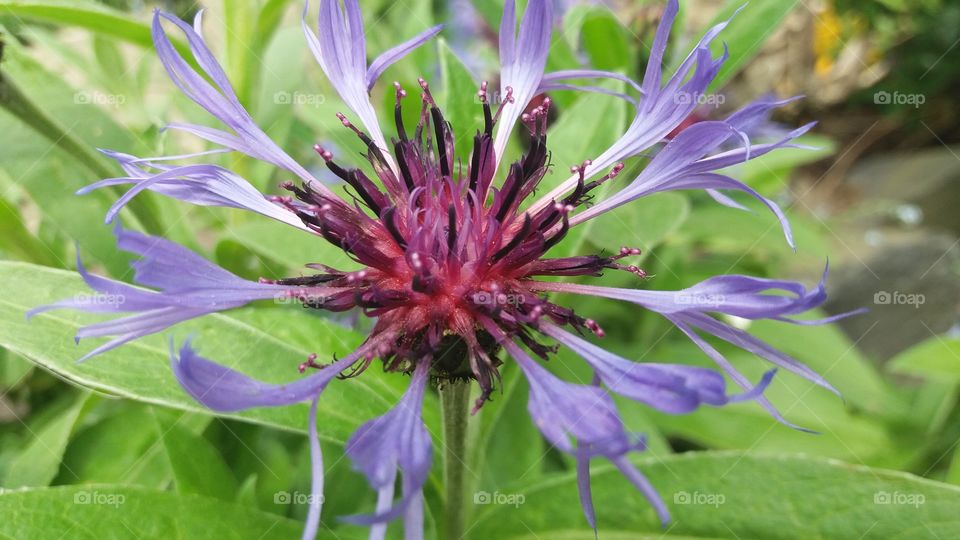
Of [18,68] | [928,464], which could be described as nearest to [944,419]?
[928,464]

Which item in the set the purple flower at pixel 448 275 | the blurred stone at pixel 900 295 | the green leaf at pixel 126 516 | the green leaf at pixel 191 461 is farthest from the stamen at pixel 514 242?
the blurred stone at pixel 900 295

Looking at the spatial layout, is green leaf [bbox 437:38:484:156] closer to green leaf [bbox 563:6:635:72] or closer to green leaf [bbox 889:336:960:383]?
green leaf [bbox 563:6:635:72]

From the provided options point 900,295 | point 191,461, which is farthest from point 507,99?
point 900,295

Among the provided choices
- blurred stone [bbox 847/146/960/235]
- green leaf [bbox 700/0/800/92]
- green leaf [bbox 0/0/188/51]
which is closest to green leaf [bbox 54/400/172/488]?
green leaf [bbox 0/0/188/51]

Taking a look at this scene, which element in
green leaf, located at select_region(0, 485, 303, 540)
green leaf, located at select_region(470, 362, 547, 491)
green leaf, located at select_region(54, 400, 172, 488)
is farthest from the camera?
green leaf, located at select_region(470, 362, 547, 491)

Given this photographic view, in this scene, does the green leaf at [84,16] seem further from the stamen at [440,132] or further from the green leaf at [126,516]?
the green leaf at [126,516]

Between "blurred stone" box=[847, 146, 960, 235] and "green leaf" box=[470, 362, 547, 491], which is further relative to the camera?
"blurred stone" box=[847, 146, 960, 235]
